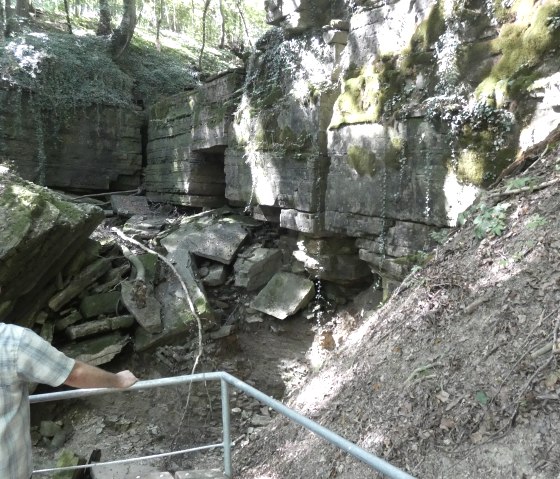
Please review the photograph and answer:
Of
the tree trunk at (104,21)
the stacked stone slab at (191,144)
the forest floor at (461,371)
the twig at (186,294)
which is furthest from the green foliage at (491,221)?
the tree trunk at (104,21)

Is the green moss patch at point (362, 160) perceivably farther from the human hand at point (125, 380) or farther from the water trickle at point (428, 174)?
the human hand at point (125, 380)

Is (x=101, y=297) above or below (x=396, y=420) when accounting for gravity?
below

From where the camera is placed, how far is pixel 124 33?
43.4ft

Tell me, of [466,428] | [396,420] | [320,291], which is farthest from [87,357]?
[466,428]

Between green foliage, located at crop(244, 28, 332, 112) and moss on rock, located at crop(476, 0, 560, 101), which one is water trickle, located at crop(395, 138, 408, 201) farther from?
green foliage, located at crop(244, 28, 332, 112)

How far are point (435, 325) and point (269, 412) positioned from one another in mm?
3751

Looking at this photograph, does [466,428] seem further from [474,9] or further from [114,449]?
[114,449]

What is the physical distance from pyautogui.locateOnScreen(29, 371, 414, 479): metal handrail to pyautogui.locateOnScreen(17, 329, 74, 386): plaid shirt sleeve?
46 centimetres

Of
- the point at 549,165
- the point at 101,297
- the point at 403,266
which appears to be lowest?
the point at 101,297

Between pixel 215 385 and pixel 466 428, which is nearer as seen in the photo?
pixel 466 428

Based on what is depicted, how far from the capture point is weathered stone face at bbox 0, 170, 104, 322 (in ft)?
18.6

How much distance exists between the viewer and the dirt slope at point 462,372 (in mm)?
2242

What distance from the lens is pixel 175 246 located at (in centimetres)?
873

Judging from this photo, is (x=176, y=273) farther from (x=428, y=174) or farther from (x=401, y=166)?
(x=428, y=174)
